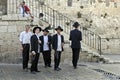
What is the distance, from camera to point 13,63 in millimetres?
19234

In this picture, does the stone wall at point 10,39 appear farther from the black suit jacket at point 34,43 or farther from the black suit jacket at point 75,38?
the black suit jacket at point 34,43

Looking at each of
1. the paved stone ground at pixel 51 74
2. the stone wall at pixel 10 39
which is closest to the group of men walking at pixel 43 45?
the paved stone ground at pixel 51 74

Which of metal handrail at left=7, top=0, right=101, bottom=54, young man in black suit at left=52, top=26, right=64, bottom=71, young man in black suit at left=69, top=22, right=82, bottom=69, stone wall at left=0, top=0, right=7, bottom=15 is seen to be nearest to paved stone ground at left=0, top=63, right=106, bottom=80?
young man in black suit at left=52, top=26, right=64, bottom=71

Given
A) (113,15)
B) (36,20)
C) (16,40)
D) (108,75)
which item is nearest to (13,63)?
(16,40)

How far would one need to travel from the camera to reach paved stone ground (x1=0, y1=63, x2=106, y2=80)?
14.3 meters

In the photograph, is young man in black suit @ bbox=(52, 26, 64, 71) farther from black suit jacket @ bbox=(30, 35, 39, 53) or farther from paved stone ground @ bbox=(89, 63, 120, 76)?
paved stone ground @ bbox=(89, 63, 120, 76)

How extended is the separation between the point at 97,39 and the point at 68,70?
8426 mm

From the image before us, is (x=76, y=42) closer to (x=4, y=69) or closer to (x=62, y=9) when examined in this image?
(x=4, y=69)

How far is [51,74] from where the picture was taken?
15328 millimetres

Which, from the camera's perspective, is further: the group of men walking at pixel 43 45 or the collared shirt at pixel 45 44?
the collared shirt at pixel 45 44

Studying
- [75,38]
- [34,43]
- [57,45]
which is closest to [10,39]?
[57,45]

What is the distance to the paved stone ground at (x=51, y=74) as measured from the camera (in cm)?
1427

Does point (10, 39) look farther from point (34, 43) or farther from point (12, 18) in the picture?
point (34, 43)

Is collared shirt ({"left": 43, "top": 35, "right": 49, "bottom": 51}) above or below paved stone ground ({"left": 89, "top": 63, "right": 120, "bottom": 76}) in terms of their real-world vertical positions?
above
